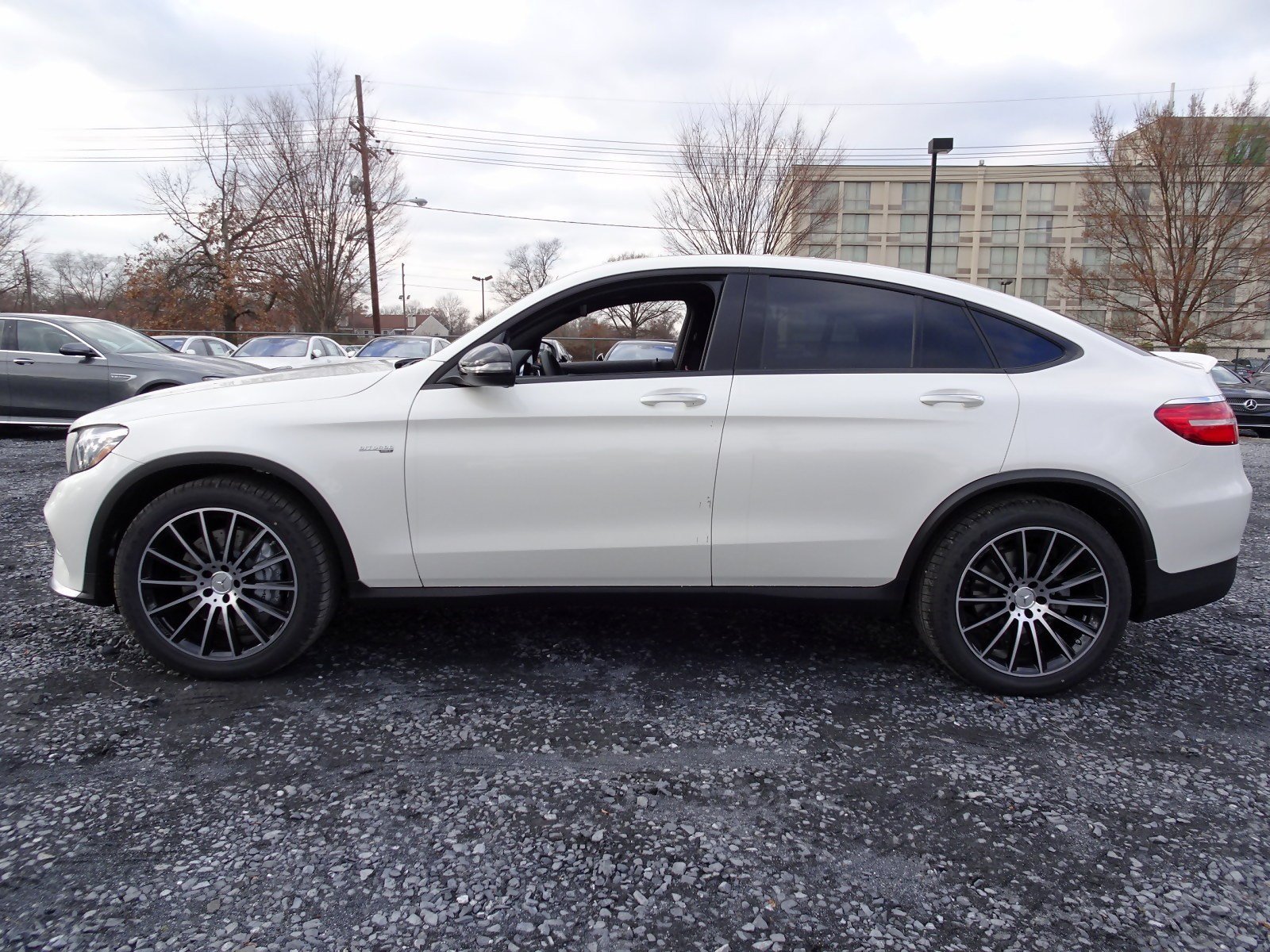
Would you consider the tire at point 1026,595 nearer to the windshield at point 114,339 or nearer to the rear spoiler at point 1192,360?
the rear spoiler at point 1192,360

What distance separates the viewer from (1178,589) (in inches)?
118

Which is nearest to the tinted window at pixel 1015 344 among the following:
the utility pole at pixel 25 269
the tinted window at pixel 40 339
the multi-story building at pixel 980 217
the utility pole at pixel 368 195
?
the tinted window at pixel 40 339

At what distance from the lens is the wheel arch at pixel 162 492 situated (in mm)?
2955

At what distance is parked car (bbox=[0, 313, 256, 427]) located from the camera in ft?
31.2

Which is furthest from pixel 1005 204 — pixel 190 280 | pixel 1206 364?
pixel 1206 364

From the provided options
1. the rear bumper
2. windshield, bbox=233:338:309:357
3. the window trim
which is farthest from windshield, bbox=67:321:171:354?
the rear bumper

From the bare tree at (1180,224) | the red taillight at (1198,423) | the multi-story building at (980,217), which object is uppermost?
the multi-story building at (980,217)

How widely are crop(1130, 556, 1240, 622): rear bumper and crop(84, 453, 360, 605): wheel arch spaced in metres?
3.00

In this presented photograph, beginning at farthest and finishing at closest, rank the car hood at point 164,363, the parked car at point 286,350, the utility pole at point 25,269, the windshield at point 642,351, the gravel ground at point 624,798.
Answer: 1. the utility pole at point 25,269
2. the parked car at point 286,350
3. the car hood at point 164,363
4. the windshield at point 642,351
5. the gravel ground at point 624,798

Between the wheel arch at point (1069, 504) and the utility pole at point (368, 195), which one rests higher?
the utility pole at point (368, 195)

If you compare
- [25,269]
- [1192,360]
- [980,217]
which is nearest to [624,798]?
[1192,360]

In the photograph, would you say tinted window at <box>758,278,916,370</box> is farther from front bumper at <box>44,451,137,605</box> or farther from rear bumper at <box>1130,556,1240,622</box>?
front bumper at <box>44,451,137,605</box>

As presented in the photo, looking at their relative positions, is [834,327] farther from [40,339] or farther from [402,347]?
[402,347]

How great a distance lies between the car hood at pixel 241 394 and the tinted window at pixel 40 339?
8.04 metres
